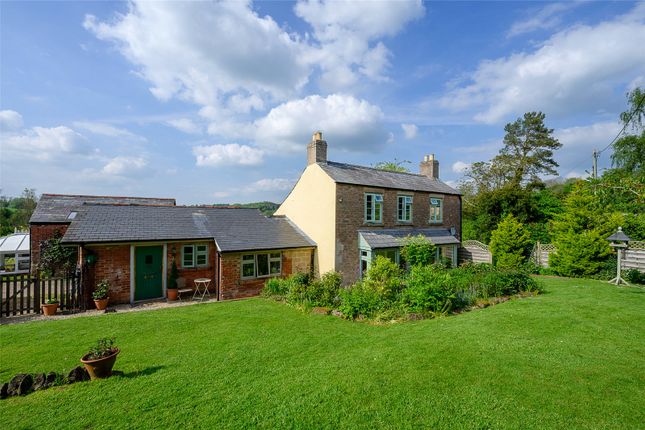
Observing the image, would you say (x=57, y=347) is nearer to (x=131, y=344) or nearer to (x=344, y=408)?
(x=131, y=344)

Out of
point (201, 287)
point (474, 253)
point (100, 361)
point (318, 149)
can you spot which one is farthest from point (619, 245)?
point (201, 287)

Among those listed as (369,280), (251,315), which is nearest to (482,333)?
(369,280)

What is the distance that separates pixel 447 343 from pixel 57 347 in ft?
34.8

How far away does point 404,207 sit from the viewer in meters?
19.1

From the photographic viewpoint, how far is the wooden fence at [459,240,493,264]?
2155 centimetres

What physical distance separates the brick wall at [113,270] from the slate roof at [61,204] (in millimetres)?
7900

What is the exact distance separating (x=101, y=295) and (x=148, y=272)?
6.89 ft

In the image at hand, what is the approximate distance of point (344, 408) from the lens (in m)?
4.81

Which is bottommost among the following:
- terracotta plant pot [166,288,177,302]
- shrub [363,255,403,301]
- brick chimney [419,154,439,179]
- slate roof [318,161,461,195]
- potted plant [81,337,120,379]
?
terracotta plant pot [166,288,177,302]

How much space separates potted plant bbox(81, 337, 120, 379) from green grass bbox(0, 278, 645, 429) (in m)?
0.27

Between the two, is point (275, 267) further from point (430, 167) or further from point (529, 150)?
point (529, 150)

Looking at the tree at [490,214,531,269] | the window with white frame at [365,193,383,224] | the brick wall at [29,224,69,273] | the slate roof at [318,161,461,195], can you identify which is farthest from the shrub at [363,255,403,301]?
the brick wall at [29,224,69,273]

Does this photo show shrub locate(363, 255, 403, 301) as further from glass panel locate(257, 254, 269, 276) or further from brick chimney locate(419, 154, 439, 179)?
brick chimney locate(419, 154, 439, 179)

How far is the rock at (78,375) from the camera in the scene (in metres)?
5.80
